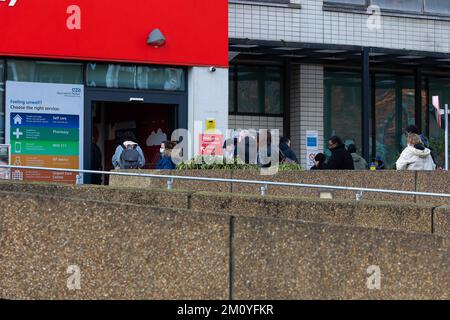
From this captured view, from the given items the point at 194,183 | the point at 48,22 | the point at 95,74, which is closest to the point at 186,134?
the point at 95,74

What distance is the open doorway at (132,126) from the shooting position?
19.2 metres

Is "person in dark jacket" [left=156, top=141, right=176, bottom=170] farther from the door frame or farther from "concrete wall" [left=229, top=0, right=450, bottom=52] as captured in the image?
"concrete wall" [left=229, top=0, right=450, bottom=52]

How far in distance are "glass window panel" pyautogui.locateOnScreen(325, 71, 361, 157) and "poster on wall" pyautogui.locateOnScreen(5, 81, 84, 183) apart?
634 cm

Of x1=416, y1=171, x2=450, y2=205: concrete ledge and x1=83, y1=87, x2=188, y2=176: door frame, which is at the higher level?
x1=83, y1=87, x2=188, y2=176: door frame

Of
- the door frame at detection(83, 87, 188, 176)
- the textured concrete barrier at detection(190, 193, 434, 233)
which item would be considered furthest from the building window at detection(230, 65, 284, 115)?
the textured concrete barrier at detection(190, 193, 434, 233)

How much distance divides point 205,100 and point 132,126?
172 cm

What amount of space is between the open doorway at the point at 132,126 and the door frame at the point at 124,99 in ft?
0.54

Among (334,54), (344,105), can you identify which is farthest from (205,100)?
(344,105)

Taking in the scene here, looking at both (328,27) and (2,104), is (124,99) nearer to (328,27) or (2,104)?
(2,104)

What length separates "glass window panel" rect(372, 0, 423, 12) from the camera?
21.4 metres

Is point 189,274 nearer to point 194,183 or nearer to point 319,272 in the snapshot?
point 319,272

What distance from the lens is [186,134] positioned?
18.8 m

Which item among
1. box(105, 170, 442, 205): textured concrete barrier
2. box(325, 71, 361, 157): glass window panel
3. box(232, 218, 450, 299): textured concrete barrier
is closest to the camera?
box(232, 218, 450, 299): textured concrete barrier
